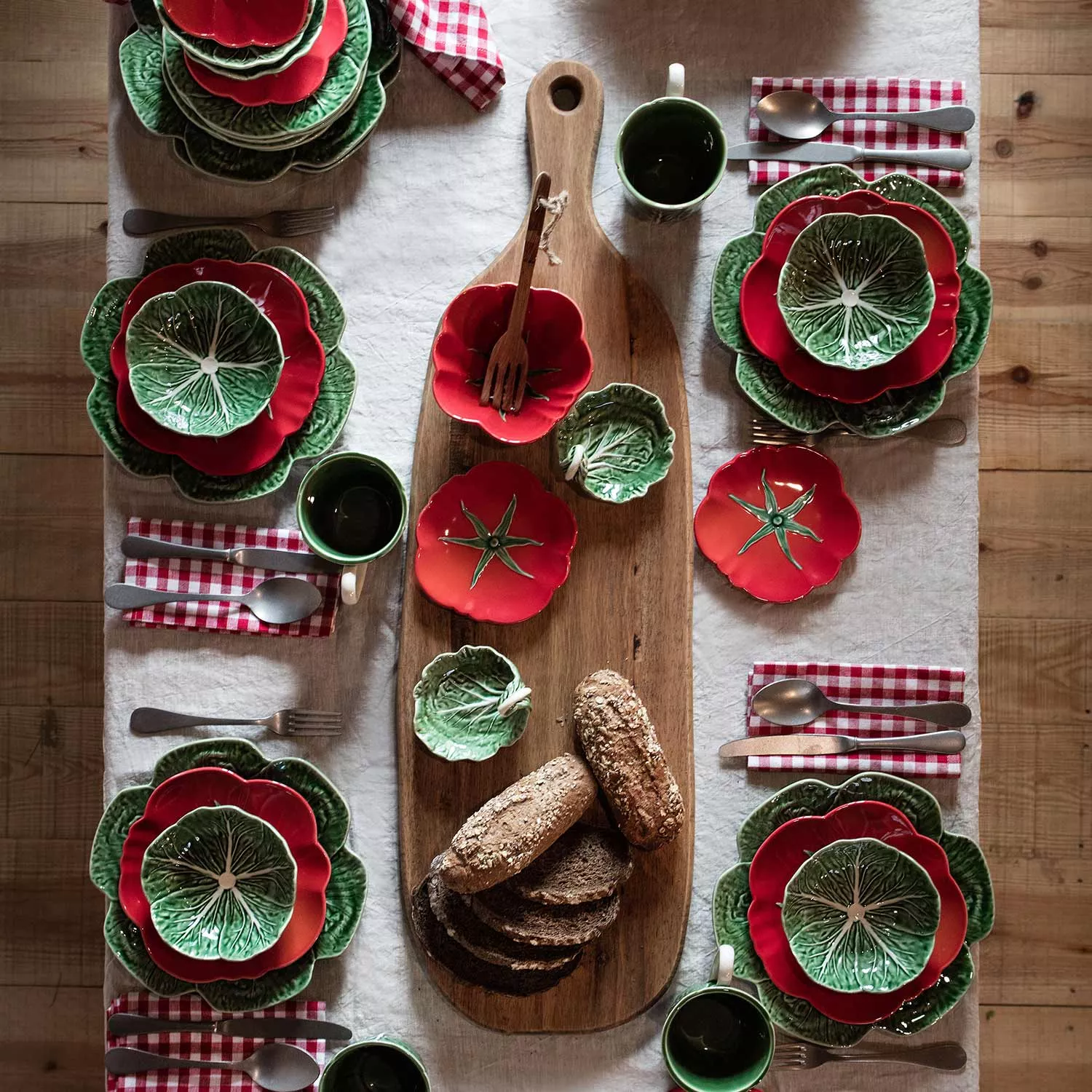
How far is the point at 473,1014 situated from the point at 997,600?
1531 mm

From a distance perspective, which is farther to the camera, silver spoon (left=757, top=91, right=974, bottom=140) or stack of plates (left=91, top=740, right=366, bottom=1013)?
silver spoon (left=757, top=91, right=974, bottom=140)

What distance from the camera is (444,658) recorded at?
1.92m

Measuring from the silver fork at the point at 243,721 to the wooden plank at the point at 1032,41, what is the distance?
213 centimetres

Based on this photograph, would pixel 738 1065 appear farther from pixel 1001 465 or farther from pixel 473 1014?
pixel 1001 465

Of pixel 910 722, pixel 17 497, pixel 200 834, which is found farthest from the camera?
pixel 17 497

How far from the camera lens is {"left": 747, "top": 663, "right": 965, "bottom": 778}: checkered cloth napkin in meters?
1.96

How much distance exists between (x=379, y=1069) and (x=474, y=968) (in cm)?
24

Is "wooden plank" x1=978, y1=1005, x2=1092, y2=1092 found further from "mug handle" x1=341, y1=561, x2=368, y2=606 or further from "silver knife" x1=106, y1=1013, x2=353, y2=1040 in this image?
"mug handle" x1=341, y1=561, x2=368, y2=606

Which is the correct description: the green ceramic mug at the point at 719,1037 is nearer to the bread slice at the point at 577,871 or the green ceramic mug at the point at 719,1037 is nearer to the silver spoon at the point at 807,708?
the bread slice at the point at 577,871

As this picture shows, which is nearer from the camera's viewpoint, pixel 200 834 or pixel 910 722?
pixel 200 834

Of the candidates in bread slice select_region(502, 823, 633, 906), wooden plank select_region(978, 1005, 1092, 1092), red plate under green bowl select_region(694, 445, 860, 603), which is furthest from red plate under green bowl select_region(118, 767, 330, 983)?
wooden plank select_region(978, 1005, 1092, 1092)

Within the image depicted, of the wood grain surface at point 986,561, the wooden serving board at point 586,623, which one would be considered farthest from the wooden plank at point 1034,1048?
the wooden serving board at point 586,623

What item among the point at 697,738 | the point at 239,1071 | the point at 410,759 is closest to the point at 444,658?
the point at 410,759

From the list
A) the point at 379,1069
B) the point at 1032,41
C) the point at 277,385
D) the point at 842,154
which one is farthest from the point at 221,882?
the point at 1032,41
